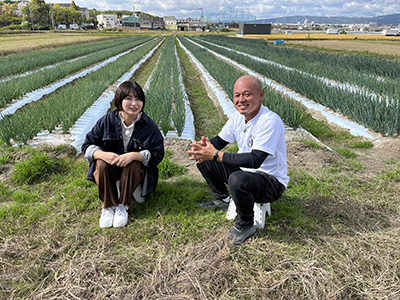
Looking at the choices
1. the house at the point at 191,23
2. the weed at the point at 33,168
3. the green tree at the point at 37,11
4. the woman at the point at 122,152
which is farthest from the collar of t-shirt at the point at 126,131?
the house at the point at 191,23

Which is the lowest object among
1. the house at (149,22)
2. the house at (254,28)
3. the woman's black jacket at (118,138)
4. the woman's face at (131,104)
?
the woman's black jacket at (118,138)

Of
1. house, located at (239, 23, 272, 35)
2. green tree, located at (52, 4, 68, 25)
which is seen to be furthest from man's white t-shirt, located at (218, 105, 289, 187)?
green tree, located at (52, 4, 68, 25)

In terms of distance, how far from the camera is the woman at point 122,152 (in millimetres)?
2018

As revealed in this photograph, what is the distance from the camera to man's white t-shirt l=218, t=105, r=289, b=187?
1704 mm

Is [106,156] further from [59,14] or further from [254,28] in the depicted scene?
[59,14]

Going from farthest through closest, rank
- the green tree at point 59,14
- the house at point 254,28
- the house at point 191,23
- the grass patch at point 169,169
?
the house at point 191,23 < the green tree at point 59,14 < the house at point 254,28 < the grass patch at point 169,169

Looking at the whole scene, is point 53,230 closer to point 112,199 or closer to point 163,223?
point 112,199

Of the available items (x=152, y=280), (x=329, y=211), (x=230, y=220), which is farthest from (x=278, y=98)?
(x=152, y=280)

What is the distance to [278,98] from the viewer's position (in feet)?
14.3

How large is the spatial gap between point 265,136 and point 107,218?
52.7 inches

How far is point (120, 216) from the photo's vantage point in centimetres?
208

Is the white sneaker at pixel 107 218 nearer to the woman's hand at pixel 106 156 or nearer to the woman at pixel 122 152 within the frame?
the woman at pixel 122 152

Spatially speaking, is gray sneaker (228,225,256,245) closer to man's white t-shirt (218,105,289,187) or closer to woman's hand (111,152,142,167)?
man's white t-shirt (218,105,289,187)

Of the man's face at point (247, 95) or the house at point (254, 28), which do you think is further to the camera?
the house at point (254, 28)
